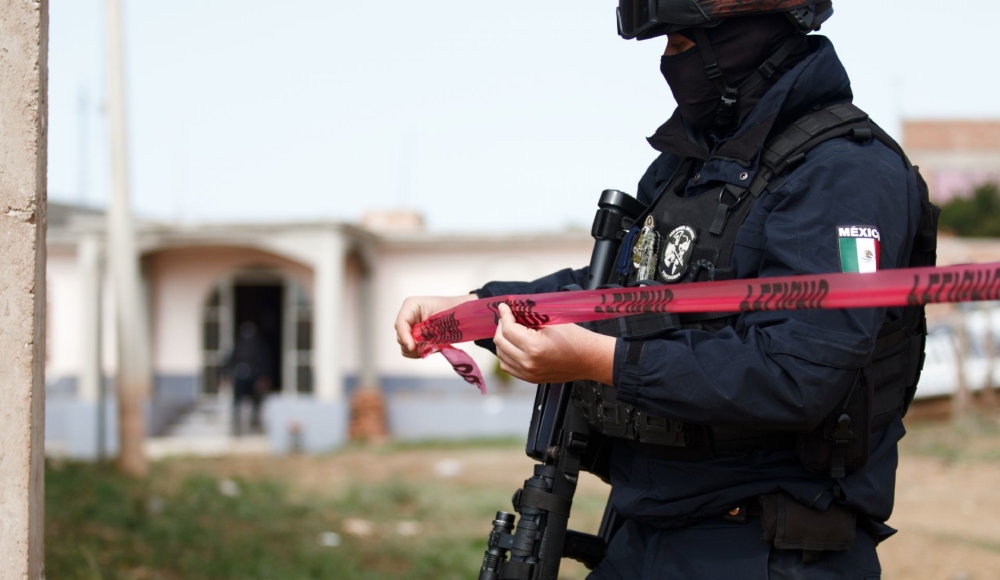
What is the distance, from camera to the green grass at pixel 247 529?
19.7 ft

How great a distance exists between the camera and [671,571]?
2027 millimetres

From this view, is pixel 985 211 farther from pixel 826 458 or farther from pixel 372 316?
pixel 826 458

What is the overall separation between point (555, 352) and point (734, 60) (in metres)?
0.75

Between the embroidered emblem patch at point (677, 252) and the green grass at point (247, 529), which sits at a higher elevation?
the embroidered emblem patch at point (677, 252)

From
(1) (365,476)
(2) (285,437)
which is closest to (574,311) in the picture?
(1) (365,476)

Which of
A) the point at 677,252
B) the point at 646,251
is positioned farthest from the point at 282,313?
the point at 677,252

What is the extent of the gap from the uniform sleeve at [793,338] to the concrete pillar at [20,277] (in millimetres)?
1157

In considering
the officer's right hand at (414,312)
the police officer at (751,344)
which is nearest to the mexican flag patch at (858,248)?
the police officer at (751,344)

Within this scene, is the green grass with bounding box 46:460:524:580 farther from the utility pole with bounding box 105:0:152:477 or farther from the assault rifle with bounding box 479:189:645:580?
the assault rifle with bounding box 479:189:645:580

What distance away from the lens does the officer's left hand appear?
1.79 m

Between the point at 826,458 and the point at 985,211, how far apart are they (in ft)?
99.1

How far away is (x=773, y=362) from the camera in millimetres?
1741

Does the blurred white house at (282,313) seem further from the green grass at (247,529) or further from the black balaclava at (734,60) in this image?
the black balaclava at (734,60)

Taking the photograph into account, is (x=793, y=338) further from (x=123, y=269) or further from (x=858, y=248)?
(x=123, y=269)
